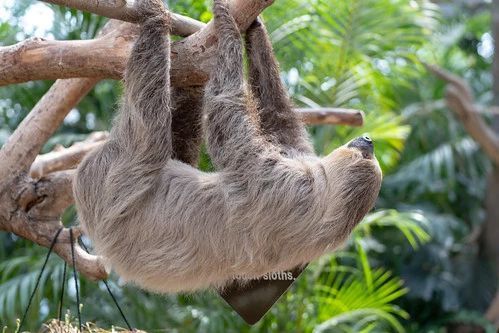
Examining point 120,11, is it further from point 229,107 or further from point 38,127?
point 38,127

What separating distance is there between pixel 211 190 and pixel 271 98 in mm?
693

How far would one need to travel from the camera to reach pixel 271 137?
4215 millimetres

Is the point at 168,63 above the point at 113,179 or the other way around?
above

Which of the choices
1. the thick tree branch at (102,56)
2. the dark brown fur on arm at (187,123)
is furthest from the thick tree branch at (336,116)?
the thick tree branch at (102,56)

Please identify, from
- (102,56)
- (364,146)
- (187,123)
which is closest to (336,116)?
A: (187,123)

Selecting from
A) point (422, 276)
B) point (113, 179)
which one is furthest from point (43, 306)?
point (422, 276)

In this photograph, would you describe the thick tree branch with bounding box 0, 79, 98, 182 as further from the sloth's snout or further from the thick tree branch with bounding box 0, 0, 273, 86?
the sloth's snout

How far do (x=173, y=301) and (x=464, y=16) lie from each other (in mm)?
7889

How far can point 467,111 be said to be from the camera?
9828mm

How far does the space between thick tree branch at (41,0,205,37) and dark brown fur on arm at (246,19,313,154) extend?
345 millimetres

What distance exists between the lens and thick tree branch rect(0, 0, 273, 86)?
13.0ft

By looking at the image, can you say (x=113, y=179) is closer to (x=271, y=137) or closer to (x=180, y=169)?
(x=180, y=169)

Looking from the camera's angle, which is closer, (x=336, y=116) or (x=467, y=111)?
(x=336, y=116)

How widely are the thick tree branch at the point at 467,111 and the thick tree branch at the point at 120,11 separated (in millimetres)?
6044
